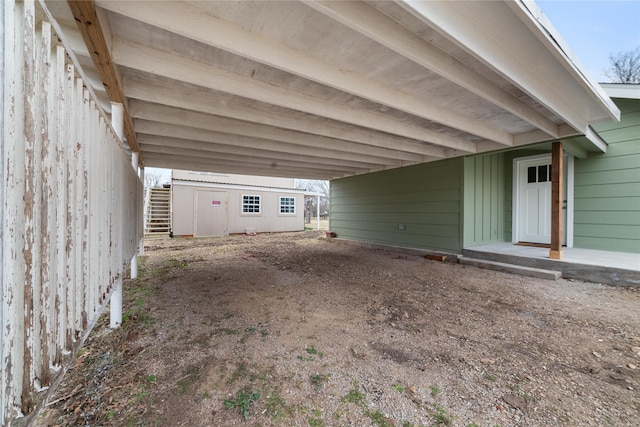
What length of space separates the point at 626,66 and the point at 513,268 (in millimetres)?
9999

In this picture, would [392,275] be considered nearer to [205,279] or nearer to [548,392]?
[548,392]

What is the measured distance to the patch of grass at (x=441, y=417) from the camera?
1351 millimetres

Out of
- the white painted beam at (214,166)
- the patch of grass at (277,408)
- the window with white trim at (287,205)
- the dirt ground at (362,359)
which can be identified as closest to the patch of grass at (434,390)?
the dirt ground at (362,359)

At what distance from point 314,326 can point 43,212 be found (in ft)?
7.08

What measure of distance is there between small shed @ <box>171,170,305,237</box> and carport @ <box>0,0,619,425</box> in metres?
6.05

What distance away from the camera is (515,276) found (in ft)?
13.8

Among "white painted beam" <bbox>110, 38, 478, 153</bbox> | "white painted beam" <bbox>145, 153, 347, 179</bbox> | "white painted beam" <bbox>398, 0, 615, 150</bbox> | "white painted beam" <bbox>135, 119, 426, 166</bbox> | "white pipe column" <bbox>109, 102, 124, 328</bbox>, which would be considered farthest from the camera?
"white painted beam" <bbox>145, 153, 347, 179</bbox>

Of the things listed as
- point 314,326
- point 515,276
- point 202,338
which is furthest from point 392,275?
point 202,338

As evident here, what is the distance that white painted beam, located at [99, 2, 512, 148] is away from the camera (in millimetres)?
1696

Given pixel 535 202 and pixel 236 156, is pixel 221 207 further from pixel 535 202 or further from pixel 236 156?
pixel 535 202

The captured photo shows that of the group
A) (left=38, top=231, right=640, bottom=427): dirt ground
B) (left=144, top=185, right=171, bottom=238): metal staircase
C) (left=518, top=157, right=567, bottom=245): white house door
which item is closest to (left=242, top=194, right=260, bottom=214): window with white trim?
(left=144, top=185, right=171, bottom=238): metal staircase

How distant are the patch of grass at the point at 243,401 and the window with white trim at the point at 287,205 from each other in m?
11.7

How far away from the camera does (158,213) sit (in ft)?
34.1

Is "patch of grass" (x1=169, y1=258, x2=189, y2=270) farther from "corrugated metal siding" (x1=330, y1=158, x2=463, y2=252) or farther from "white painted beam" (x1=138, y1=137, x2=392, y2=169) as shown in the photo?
"corrugated metal siding" (x1=330, y1=158, x2=463, y2=252)
